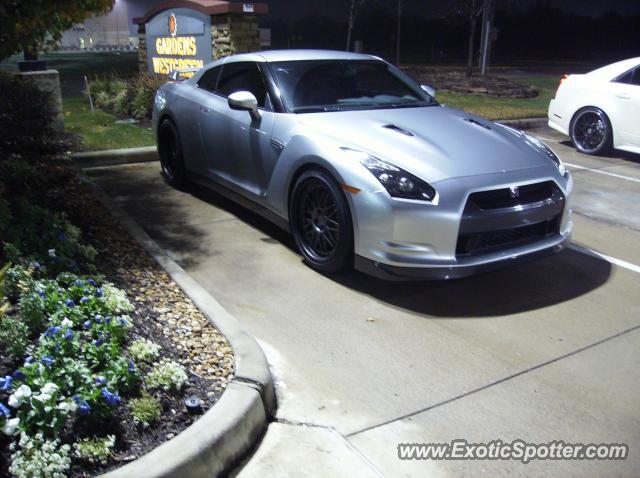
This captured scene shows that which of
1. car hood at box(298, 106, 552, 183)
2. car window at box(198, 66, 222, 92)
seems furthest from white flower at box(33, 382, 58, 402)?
car window at box(198, 66, 222, 92)

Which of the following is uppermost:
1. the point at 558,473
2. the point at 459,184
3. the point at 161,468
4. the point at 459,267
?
the point at 459,184

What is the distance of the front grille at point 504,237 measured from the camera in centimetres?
440

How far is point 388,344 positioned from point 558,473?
1.34m

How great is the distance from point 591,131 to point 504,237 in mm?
6060

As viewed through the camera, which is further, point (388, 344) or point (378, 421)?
point (388, 344)

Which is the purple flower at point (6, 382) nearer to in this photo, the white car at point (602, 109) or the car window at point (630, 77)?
the white car at point (602, 109)

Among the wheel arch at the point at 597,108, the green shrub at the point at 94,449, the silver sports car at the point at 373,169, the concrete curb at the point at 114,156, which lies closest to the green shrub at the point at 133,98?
the concrete curb at the point at 114,156

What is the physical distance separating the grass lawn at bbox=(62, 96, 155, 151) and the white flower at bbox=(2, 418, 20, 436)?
6.66 metres

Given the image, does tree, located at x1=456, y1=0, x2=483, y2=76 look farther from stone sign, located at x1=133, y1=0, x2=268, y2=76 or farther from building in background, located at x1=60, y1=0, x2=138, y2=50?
building in background, located at x1=60, y1=0, x2=138, y2=50

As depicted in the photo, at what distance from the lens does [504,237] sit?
4566 mm

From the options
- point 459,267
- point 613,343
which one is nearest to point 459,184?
point 459,267

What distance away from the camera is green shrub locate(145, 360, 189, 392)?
10.6 ft

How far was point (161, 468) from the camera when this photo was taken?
263 centimetres

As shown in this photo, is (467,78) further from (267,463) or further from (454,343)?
(267,463)
